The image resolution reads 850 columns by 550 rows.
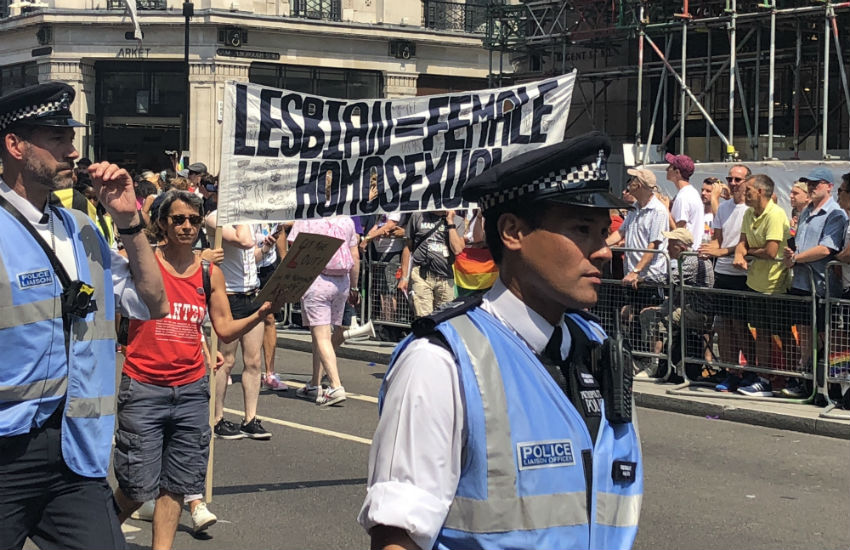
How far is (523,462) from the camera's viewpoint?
2.45 meters

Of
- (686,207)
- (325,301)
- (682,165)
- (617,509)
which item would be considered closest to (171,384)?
(617,509)

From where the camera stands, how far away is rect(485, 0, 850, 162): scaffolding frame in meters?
22.2

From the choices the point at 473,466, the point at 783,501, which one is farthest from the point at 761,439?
the point at 473,466

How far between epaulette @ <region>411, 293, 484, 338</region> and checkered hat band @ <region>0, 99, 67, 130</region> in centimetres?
199

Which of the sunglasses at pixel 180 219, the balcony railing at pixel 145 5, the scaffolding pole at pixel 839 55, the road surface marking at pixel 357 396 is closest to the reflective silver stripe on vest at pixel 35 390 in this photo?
the sunglasses at pixel 180 219

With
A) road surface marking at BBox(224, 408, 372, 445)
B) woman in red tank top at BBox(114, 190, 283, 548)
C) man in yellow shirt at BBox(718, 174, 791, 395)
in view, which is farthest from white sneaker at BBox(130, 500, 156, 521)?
man in yellow shirt at BBox(718, 174, 791, 395)

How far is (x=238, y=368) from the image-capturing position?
13125 millimetres

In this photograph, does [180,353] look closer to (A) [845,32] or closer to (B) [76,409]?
(B) [76,409]

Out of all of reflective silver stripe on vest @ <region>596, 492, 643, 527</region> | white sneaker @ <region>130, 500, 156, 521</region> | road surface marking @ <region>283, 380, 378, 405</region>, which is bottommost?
white sneaker @ <region>130, 500, 156, 521</region>

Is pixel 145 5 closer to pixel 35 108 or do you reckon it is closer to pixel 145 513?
pixel 145 513

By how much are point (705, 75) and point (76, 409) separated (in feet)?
76.3

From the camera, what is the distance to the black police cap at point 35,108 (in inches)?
161

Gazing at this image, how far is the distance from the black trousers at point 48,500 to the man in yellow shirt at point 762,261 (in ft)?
26.9

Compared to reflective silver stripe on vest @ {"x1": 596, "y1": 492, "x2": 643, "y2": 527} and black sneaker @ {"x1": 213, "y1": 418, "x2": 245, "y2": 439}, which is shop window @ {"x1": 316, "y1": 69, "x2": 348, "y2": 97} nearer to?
black sneaker @ {"x1": 213, "y1": 418, "x2": 245, "y2": 439}
